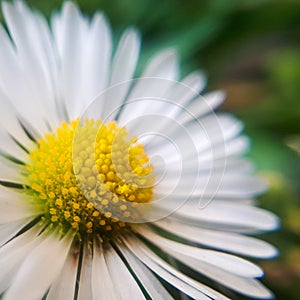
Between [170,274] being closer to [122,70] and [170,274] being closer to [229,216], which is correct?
[229,216]

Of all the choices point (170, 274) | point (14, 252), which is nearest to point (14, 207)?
point (14, 252)

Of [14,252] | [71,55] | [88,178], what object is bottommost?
[14,252]

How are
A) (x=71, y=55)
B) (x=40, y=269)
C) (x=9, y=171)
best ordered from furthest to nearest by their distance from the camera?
1. (x=71, y=55)
2. (x=9, y=171)
3. (x=40, y=269)

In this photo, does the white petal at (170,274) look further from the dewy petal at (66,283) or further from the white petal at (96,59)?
the white petal at (96,59)

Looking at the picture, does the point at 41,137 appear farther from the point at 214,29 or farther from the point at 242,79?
the point at 242,79

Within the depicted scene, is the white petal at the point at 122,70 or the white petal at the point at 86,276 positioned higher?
the white petal at the point at 122,70

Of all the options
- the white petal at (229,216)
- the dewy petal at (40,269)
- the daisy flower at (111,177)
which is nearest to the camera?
the dewy petal at (40,269)

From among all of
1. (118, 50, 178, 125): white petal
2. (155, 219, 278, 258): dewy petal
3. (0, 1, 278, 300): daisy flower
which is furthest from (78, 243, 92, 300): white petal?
(118, 50, 178, 125): white petal

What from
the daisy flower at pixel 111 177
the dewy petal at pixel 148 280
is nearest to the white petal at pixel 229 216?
the daisy flower at pixel 111 177
